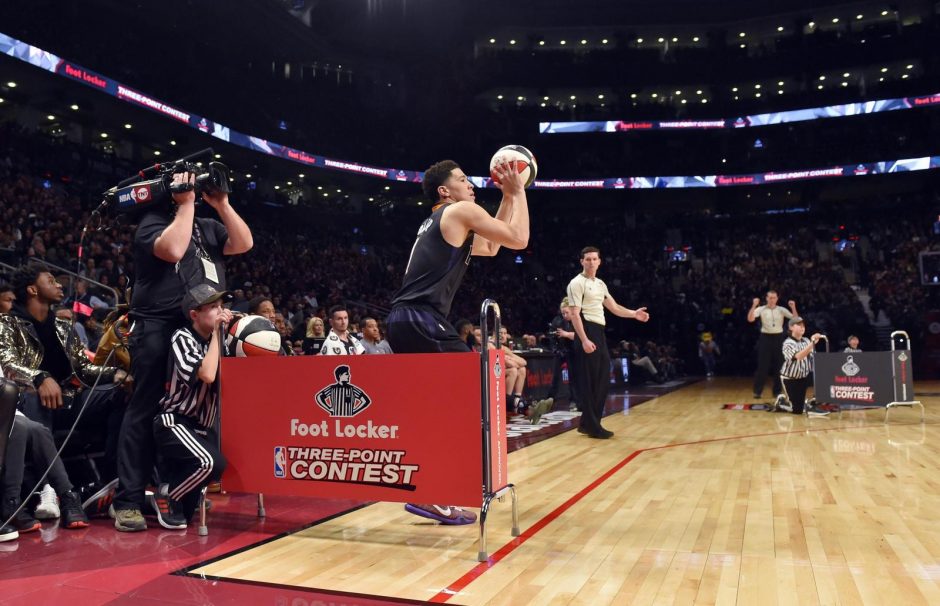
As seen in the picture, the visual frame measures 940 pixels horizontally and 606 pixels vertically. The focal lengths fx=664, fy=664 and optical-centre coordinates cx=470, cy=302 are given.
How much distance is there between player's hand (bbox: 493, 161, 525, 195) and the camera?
11.2 ft

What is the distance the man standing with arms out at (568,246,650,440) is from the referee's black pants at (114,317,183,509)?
4.17 meters

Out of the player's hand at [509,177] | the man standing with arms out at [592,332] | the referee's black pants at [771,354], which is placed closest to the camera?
the player's hand at [509,177]

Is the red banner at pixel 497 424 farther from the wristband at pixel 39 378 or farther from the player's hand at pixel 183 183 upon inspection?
the wristband at pixel 39 378

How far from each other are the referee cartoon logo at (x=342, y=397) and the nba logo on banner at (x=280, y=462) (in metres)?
0.35

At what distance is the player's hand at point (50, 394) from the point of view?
388 cm

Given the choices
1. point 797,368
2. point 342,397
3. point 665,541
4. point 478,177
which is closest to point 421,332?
point 342,397

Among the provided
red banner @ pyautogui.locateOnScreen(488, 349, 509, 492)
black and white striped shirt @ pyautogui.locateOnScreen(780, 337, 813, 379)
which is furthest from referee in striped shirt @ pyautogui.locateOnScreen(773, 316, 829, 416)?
red banner @ pyautogui.locateOnScreen(488, 349, 509, 492)

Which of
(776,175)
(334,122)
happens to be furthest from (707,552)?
(776,175)

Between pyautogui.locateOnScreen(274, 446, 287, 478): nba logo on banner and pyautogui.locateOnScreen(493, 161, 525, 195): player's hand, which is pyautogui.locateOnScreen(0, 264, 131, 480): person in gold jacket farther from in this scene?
pyautogui.locateOnScreen(493, 161, 525, 195): player's hand

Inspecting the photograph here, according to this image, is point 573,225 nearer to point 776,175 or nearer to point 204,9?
point 776,175

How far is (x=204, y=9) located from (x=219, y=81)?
2.48m

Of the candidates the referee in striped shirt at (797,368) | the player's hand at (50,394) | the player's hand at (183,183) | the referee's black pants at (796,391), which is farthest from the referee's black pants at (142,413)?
Answer: the referee's black pants at (796,391)

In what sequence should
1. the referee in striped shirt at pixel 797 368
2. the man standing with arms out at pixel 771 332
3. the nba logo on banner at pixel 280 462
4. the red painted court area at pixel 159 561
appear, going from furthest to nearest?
the man standing with arms out at pixel 771 332 → the referee in striped shirt at pixel 797 368 → the nba logo on banner at pixel 280 462 → the red painted court area at pixel 159 561

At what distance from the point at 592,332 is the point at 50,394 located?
4931 mm
